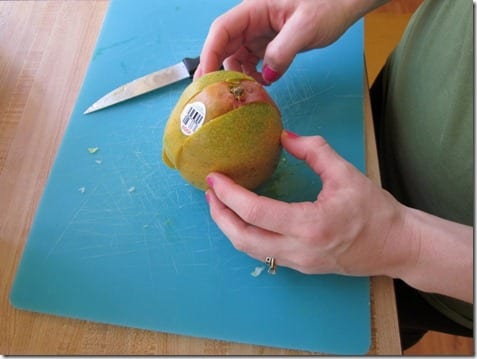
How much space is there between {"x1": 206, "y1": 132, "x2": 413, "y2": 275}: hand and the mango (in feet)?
0.14

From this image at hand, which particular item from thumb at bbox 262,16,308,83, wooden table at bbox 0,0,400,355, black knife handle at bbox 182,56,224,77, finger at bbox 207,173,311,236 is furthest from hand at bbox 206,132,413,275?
black knife handle at bbox 182,56,224,77

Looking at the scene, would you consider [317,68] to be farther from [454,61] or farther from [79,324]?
[79,324]

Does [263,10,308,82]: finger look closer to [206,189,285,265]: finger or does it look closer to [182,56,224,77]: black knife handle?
[182,56,224,77]: black knife handle

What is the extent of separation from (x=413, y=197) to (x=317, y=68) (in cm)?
33

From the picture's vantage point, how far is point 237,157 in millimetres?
683

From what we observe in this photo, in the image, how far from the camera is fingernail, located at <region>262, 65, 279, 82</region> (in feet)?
2.85

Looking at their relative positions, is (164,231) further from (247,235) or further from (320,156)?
(320,156)

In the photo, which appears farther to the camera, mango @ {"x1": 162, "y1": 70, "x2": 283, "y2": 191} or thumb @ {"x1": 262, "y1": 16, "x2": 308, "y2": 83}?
thumb @ {"x1": 262, "y1": 16, "x2": 308, "y2": 83}

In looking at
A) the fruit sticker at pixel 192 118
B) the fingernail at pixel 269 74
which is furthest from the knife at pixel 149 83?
the fruit sticker at pixel 192 118

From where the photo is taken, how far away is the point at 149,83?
0.93 metres

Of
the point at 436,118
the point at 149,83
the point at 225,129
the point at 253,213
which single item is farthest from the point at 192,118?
the point at 436,118

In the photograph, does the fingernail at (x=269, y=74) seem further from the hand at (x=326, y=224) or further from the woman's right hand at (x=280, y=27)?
the hand at (x=326, y=224)

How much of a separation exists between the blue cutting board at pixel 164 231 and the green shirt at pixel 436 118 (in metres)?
0.09

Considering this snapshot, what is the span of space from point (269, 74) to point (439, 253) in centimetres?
45
